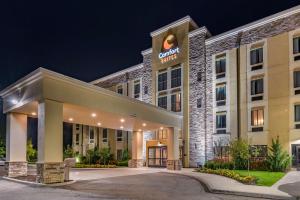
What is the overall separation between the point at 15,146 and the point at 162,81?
20.2m

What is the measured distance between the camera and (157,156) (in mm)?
36625

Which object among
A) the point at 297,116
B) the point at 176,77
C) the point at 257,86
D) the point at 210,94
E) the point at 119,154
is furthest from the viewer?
the point at 119,154

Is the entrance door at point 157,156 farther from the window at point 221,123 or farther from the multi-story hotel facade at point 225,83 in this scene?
the window at point 221,123

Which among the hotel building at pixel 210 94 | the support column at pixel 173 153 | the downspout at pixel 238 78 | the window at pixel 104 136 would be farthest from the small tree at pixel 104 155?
the downspout at pixel 238 78

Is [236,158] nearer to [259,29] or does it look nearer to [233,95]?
[233,95]

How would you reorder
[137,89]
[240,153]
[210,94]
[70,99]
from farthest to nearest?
[137,89]
[210,94]
[240,153]
[70,99]

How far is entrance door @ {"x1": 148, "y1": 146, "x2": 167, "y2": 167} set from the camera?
1419 inches

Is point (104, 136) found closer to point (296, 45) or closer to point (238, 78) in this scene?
point (238, 78)

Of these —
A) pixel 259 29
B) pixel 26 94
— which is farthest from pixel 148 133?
pixel 26 94

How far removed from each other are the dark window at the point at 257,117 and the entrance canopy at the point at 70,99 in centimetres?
994

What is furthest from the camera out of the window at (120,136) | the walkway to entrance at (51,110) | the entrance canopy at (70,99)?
the window at (120,136)

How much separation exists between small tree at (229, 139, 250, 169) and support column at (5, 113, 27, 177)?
15876 millimetres

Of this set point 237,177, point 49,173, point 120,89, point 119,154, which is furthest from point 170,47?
point 49,173

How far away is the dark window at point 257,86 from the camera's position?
29469 millimetres
